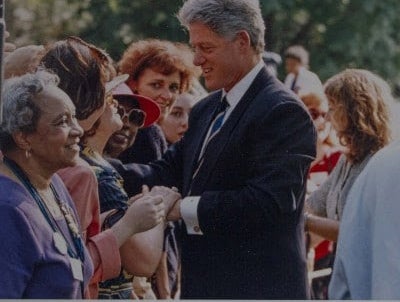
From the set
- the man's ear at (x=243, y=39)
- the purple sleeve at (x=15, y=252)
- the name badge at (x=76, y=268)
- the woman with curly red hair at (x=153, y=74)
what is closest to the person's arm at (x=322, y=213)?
the woman with curly red hair at (x=153, y=74)

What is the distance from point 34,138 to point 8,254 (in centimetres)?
43

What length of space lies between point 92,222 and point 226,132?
67cm

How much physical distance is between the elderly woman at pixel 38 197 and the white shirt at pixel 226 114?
68cm

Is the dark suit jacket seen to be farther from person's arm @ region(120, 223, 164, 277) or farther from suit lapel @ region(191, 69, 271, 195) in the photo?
person's arm @ region(120, 223, 164, 277)

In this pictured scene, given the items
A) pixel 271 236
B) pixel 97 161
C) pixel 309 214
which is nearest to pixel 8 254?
pixel 97 161

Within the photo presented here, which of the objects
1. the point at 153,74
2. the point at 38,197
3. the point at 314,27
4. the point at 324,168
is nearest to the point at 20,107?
the point at 38,197

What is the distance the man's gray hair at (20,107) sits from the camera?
3.75 metres

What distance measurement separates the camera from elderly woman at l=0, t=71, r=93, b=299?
3.51m

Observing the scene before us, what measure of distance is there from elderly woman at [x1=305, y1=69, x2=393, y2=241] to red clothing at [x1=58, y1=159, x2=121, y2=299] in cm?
155

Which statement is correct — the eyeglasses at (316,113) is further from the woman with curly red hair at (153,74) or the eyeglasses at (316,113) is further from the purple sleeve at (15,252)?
the purple sleeve at (15,252)

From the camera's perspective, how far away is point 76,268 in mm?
3688

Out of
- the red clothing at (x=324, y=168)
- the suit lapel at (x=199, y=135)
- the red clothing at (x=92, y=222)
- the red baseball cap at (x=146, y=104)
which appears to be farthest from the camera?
the red clothing at (x=324, y=168)

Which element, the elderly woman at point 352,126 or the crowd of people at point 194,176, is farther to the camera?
the elderly woman at point 352,126

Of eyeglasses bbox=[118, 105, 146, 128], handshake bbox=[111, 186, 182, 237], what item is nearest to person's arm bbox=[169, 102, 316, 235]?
handshake bbox=[111, 186, 182, 237]
